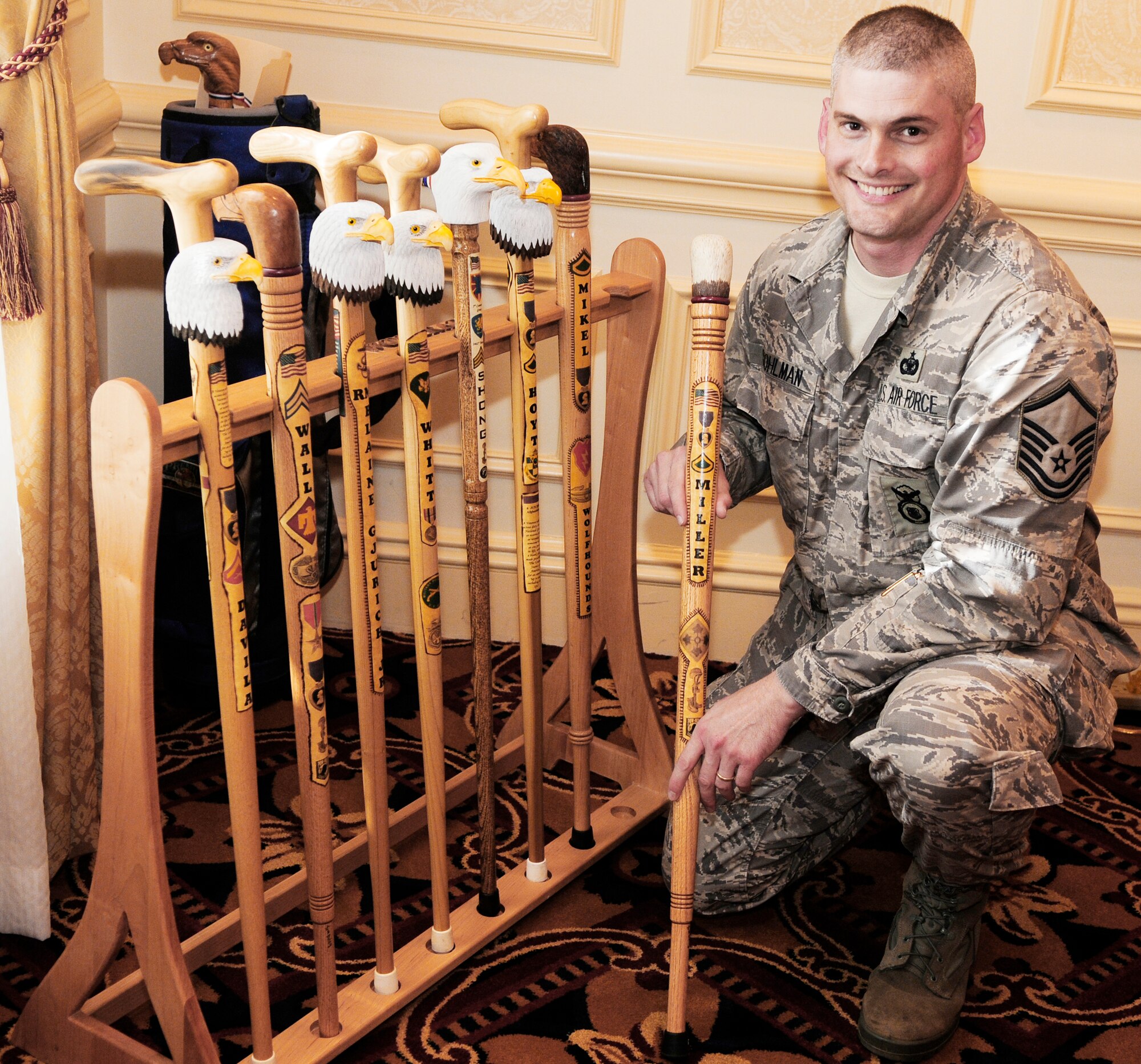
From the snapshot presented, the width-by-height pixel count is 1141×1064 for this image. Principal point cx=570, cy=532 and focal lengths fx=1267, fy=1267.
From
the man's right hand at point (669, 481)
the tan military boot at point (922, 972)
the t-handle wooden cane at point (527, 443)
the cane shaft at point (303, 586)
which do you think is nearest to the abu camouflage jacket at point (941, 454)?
the man's right hand at point (669, 481)

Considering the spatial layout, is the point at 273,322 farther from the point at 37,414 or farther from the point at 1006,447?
the point at 1006,447

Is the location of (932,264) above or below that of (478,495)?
above

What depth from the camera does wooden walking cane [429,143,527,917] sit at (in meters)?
1.42

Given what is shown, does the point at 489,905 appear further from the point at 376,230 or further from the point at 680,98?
the point at 680,98

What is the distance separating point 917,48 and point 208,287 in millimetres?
932

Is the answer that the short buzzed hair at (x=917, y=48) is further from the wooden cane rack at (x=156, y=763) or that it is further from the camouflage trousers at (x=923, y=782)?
the camouflage trousers at (x=923, y=782)

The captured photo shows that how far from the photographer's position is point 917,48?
5.11 ft

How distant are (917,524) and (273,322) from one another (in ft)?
3.04

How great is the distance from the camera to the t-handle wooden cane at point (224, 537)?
3.85ft

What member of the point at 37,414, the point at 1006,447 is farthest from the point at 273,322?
the point at 1006,447

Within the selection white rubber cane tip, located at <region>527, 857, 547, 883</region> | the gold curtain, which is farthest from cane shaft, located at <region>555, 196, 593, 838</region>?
the gold curtain

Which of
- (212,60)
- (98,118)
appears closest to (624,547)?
(212,60)

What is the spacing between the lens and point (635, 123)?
2277 millimetres

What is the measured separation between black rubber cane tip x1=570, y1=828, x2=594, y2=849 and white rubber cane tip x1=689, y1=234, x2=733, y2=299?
2.76 ft
